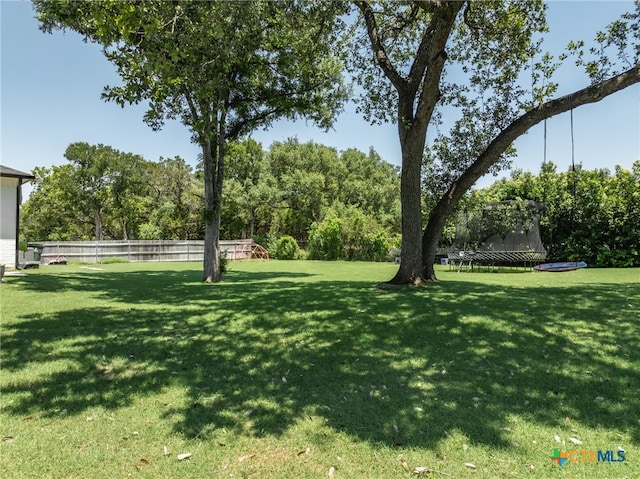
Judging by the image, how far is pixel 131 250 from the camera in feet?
87.9

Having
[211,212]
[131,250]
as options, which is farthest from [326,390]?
[131,250]

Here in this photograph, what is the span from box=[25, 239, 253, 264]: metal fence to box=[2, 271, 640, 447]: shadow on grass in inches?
771

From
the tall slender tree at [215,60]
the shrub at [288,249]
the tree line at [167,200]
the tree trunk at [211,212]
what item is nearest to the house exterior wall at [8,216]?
the tall slender tree at [215,60]

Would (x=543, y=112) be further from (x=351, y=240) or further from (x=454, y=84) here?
(x=351, y=240)

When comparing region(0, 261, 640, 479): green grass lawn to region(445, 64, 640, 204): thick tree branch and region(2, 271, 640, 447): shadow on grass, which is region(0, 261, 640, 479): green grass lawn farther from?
region(445, 64, 640, 204): thick tree branch

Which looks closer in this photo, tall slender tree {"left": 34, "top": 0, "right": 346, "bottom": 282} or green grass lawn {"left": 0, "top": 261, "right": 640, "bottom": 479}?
green grass lawn {"left": 0, "top": 261, "right": 640, "bottom": 479}

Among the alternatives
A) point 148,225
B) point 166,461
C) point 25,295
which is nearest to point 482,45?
point 166,461

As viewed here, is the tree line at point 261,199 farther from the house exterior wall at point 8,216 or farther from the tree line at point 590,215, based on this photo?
the house exterior wall at point 8,216

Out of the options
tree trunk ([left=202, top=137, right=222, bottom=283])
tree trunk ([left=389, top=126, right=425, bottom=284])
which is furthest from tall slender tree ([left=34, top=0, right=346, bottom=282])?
tree trunk ([left=389, top=126, right=425, bottom=284])

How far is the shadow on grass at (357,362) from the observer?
10.2ft

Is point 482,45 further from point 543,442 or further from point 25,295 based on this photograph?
point 25,295

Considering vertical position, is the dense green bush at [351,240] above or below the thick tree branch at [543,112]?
below

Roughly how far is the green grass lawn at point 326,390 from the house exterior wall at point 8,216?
28.9 feet

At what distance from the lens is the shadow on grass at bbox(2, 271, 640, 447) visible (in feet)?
10.2
